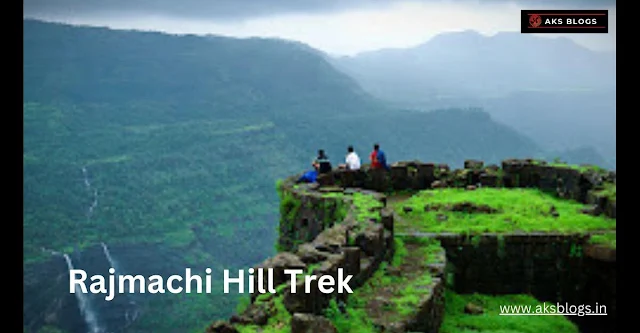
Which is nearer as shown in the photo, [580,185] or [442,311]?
[442,311]

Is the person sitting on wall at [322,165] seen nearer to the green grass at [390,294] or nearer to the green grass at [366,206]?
the green grass at [366,206]

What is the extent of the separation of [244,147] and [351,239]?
125m

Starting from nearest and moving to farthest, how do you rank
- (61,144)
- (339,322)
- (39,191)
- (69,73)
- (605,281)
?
(339,322), (605,281), (39,191), (61,144), (69,73)

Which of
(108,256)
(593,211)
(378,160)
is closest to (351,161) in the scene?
(378,160)

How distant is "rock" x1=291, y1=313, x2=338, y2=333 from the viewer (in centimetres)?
700

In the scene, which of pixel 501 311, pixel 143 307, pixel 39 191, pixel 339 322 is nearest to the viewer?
pixel 339 322

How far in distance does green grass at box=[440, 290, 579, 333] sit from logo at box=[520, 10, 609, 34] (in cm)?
543

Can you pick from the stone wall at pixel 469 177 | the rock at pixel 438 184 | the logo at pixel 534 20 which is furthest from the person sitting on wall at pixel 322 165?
the logo at pixel 534 20

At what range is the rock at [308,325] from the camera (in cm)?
700

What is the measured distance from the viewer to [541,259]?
14297 mm

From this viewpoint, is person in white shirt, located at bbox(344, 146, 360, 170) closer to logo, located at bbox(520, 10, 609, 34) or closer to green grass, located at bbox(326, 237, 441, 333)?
green grass, located at bbox(326, 237, 441, 333)

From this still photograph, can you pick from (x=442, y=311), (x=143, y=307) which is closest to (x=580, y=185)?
(x=442, y=311)

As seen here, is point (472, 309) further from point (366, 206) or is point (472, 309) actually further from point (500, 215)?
point (500, 215)
